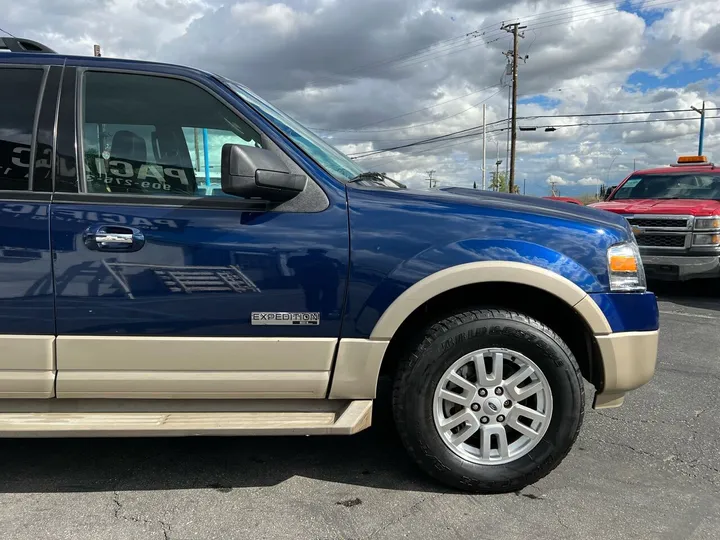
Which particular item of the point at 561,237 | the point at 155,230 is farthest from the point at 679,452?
the point at 155,230

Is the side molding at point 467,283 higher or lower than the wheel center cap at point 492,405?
higher

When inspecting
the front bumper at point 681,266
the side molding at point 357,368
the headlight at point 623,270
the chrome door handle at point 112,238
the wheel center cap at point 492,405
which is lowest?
the wheel center cap at point 492,405

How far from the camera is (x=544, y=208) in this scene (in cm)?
289

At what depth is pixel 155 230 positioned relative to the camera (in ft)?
8.35

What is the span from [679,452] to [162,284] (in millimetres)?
2951

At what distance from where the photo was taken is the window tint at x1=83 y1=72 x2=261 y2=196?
2686 mm

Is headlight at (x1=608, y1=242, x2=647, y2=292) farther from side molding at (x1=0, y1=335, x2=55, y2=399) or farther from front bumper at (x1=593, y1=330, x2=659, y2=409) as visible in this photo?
side molding at (x1=0, y1=335, x2=55, y2=399)

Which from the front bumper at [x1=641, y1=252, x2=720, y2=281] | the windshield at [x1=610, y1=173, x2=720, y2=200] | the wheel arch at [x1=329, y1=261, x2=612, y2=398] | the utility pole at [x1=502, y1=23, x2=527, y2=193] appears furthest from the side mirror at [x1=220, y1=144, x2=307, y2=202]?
the utility pole at [x1=502, y1=23, x2=527, y2=193]

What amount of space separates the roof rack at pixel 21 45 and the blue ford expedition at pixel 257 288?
31 millimetres

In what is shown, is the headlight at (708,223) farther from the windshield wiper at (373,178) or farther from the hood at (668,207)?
the windshield wiper at (373,178)

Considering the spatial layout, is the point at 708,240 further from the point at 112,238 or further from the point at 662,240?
the point at 112,238

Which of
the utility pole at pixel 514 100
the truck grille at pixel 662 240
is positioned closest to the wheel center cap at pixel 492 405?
the truck grille at pixel 662 240

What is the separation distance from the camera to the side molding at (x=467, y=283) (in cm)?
261

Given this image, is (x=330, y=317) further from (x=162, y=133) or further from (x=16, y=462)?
(x=16, y=462)
